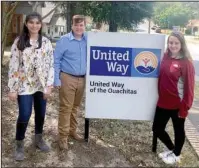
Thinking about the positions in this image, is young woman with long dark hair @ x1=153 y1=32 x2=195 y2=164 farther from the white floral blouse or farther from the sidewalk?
the white floral blouse


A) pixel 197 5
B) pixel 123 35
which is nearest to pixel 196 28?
pixel 197 5

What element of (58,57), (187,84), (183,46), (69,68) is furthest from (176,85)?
(58,57)

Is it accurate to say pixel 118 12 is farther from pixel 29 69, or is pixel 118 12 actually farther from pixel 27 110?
pixel 27 110

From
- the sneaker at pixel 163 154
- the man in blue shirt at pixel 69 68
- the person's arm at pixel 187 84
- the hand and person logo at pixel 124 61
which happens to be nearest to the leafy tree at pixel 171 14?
the hand and person logo at pixel 124 61

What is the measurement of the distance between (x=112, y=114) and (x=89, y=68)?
0.64 metres

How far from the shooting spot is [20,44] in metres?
3.80

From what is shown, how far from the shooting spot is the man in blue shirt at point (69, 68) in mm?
4094

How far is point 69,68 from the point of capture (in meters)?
4.16

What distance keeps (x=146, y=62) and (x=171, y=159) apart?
116 centimetres

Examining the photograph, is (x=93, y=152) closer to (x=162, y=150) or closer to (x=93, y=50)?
(x=162, y=150)

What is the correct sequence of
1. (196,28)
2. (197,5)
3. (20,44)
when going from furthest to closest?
(196,28) → (197,5) → (20,44)

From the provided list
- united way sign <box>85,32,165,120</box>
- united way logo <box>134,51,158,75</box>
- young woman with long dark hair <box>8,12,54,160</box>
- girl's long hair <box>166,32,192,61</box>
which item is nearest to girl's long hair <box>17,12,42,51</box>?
young woman with long dark hair <box>8,12,54,160</box>

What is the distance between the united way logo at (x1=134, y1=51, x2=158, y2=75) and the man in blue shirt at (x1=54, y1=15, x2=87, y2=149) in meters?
0.61

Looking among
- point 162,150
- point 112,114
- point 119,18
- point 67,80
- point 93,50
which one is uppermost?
point 119,18
